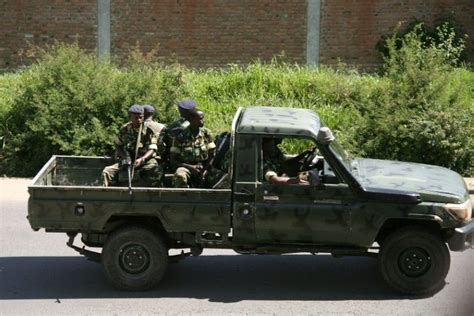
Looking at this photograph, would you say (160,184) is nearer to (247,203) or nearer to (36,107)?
(247,203)

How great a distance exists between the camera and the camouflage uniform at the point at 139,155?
898 centimetres

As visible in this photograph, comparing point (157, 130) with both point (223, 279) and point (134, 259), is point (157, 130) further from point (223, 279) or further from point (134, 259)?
point (223, 279)

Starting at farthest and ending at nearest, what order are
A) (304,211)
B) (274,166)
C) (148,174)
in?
1. (148,174)
2. (274,166)
3. (304,211)

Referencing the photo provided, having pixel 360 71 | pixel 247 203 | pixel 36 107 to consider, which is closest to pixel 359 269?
pixel 247 203

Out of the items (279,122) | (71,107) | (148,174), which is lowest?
(148,174)

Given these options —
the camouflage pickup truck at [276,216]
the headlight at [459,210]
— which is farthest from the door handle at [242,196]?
the headlight at [459,210]

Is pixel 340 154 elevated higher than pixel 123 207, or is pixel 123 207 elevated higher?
pixel 340 154

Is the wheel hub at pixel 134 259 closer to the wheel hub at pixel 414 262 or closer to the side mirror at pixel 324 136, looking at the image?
the side mirror at pixel 324 136

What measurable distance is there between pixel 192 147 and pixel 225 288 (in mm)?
1532

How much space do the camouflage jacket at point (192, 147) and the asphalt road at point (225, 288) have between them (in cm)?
131

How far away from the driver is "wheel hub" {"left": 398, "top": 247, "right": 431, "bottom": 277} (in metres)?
1.23

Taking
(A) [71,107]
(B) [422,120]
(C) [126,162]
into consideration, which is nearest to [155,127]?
(C) [126,162]

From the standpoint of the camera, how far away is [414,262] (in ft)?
27.0

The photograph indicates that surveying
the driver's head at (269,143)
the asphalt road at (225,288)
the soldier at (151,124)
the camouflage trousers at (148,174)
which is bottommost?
the asphalt road at (225,288)
